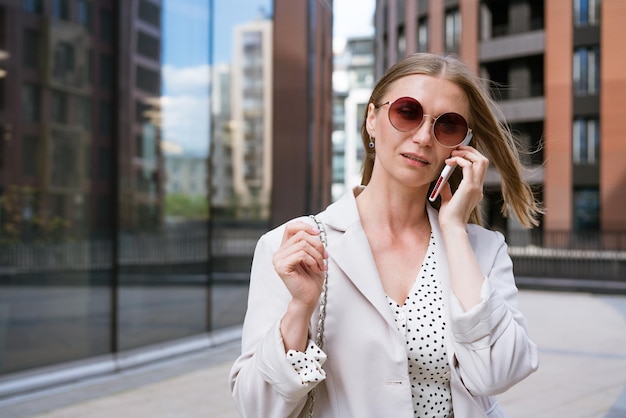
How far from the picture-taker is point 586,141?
30.5m

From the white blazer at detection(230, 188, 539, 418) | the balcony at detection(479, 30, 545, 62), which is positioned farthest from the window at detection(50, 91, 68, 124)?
the balcony at detection(479, 30, 545, 62)

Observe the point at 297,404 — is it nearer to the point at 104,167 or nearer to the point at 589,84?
the point at 104,167

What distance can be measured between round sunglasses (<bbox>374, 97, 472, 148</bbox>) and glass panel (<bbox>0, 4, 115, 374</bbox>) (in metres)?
4.99

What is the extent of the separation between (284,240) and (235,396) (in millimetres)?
452

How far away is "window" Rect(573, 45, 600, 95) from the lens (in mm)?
29703

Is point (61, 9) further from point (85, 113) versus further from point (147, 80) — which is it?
point (147, 80)

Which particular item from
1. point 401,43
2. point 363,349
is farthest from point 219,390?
point 401,43

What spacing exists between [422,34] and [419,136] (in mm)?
34257

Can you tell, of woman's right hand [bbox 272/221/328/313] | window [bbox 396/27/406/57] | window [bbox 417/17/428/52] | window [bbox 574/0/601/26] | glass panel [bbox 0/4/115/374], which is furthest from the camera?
window [bbox 396/27/406/57]

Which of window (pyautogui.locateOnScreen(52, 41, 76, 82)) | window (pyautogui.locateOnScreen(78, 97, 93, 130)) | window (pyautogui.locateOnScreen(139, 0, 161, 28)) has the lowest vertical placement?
window (pyautogui.locateOnScreen(78, 97, 93, 130))

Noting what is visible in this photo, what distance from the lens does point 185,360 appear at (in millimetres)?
7691

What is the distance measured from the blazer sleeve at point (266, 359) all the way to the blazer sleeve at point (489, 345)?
0.40 m

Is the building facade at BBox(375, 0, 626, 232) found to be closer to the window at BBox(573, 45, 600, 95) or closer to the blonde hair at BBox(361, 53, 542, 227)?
the window at BBox(573, 45, 600, 95)

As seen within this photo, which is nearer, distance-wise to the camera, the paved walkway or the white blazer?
the white blazer
